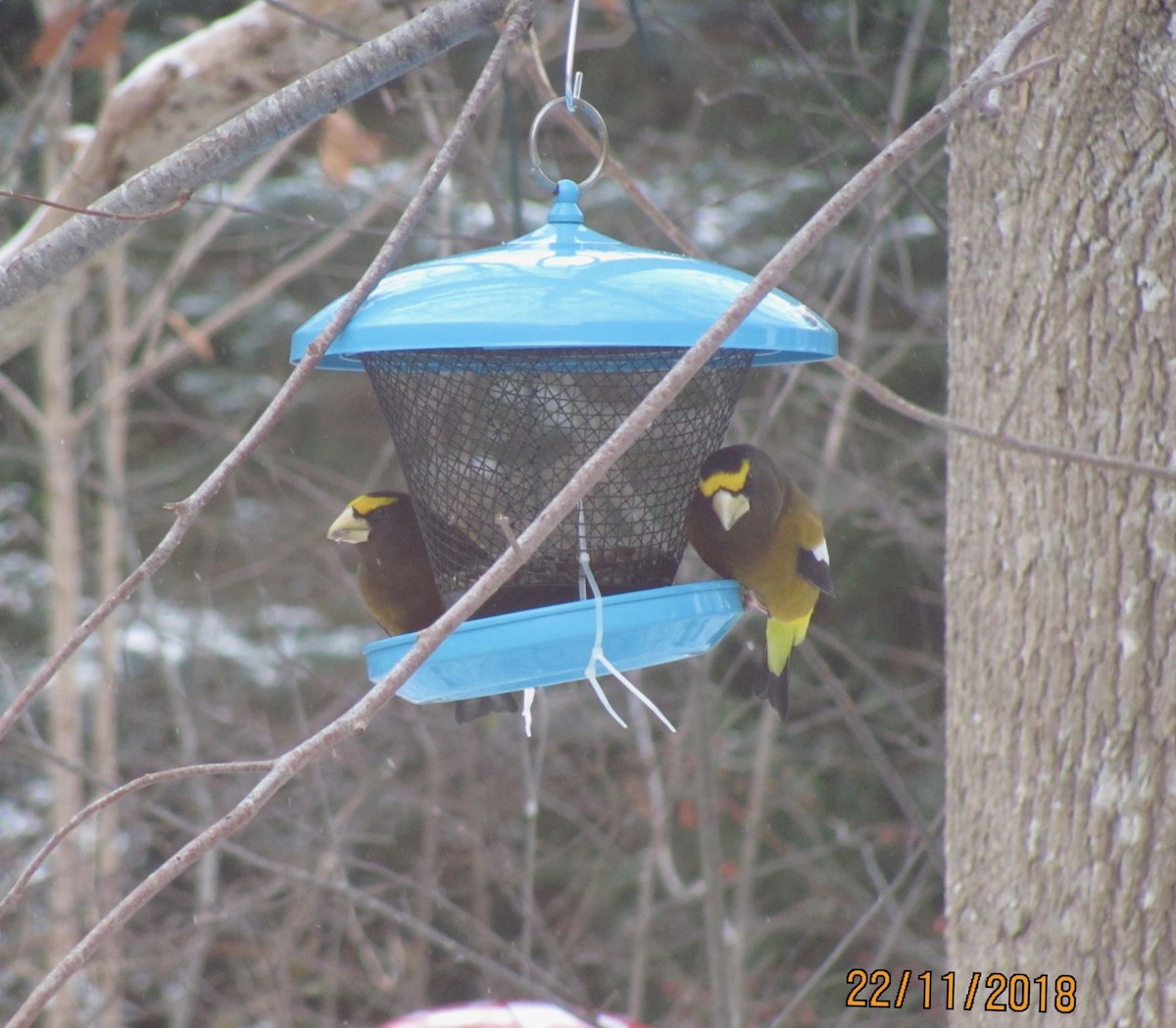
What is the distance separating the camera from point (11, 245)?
3.79m

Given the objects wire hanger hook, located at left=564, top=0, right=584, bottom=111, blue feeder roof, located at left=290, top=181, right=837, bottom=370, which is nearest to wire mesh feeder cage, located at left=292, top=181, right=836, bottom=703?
blue feeder roof, located at left=290, top=181, right=837, bottom=370

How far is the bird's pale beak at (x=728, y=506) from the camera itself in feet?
8.46

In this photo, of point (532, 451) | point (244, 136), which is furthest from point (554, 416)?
point (244, 136)

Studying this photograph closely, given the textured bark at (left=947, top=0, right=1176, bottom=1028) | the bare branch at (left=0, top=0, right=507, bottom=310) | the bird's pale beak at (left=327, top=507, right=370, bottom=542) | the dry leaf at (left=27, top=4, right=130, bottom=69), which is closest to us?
the bare branch at (left=0, top=0, right=507, bottom=310)

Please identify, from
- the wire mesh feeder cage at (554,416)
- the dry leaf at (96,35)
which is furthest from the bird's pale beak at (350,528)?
the dry leaf at (96,35)

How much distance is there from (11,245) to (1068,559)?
9.53 feet

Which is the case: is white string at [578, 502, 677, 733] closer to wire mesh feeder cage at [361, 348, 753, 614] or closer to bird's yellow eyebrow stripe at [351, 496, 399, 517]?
wire mesh feeder cage at [361, 348, 753, 614]

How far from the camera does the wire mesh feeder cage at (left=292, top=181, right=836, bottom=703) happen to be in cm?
210

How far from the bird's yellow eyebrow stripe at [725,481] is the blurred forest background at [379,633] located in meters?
2.08

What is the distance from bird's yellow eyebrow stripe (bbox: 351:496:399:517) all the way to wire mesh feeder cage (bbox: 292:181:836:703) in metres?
0.13

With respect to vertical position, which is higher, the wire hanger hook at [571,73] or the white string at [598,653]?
the wire hanger hook at [571,73]

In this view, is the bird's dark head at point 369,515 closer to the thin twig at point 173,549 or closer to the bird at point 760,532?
the bird at point 760,532

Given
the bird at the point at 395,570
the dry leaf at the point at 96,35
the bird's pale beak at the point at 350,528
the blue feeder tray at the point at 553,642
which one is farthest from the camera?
the dry leaf at the point at 96,35
